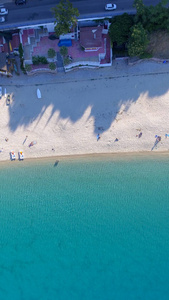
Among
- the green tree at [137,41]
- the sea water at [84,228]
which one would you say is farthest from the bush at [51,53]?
the sea water at [84,228]

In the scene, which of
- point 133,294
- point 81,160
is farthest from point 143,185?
point 133,294

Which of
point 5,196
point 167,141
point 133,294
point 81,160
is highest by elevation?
point 167,141

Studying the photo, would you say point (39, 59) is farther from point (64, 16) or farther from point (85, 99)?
point (85, 99)

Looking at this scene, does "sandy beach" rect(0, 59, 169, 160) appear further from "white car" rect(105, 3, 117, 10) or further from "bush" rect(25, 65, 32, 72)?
"white car" rect(105, 3, 117, 10)

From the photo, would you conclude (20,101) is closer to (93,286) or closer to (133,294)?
(93,286)

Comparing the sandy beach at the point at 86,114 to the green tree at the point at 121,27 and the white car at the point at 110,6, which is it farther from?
the white car at the point at 110,6
